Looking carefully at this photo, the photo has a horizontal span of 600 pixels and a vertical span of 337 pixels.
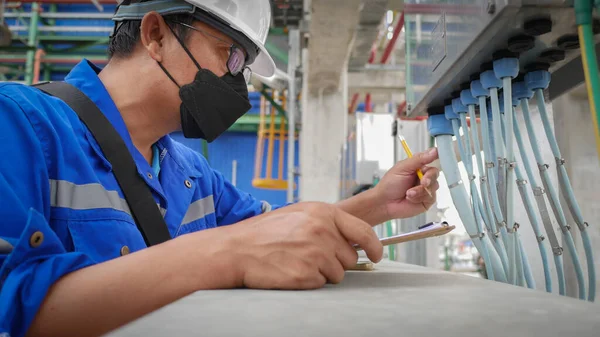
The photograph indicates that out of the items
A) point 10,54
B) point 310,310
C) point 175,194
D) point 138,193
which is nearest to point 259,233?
point 310,310

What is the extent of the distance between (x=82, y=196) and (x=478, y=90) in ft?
2.48

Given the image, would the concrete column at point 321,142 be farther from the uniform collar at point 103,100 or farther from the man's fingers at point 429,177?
the uniform collar at point 103,100

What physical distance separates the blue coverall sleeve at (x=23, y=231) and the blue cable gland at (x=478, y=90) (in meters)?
0.71

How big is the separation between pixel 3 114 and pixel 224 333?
589 mm

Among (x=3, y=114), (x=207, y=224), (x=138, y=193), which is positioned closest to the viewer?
(x=3, y=114)

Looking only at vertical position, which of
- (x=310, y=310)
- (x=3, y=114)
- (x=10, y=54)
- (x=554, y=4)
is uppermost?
(x=10, y=54)

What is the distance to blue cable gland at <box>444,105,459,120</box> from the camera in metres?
0.99

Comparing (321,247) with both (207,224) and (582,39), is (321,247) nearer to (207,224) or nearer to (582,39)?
(582,39)

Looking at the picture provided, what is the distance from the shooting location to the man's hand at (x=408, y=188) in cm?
106

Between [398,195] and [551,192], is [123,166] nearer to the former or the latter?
[398,195]

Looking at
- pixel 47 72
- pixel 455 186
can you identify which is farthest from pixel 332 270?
pixel 47 72

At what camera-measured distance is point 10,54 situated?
632 cm

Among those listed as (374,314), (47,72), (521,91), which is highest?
(47,72)

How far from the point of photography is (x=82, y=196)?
80cm
